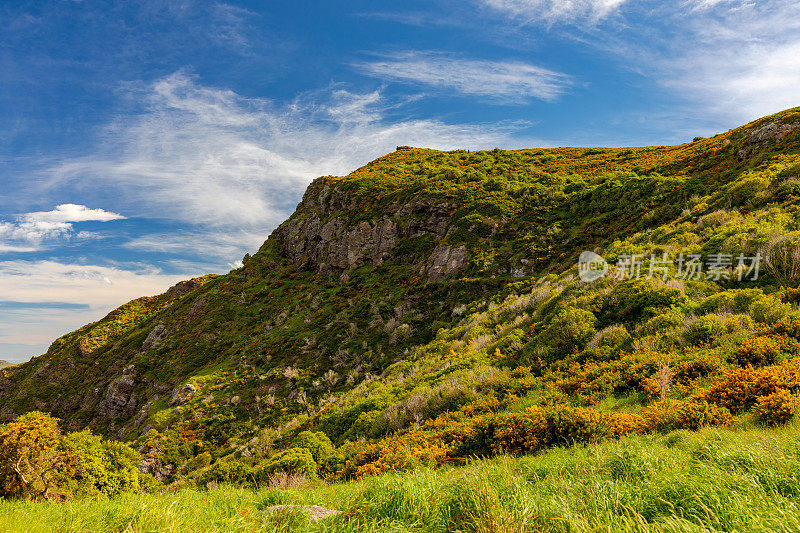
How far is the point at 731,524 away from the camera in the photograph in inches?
98.8

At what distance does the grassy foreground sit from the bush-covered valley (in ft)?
0.12

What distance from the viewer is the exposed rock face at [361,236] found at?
1150 inches

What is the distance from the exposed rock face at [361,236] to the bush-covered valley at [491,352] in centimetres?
25

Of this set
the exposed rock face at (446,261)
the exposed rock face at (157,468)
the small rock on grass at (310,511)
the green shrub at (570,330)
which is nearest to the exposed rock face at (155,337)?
the exposed rock face at (157,468)

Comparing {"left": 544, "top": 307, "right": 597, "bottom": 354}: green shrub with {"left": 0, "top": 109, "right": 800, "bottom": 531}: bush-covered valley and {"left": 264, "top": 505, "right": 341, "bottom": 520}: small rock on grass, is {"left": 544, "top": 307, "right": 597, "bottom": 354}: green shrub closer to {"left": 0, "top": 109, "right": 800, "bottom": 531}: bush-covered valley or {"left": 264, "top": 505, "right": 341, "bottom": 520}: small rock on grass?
{"left": 0, "top": 109, "right": 800, "bottom": 531}: bush-covered valley

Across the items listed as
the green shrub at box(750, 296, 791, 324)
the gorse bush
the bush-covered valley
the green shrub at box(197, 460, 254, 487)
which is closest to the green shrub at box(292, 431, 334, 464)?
the bush-covered valley

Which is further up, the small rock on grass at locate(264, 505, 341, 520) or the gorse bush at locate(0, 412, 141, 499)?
the small rock on grass at locate(264, 505, 341, 520)

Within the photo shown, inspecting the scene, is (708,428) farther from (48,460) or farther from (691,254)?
(48,460)

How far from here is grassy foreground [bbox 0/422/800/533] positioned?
2.67m

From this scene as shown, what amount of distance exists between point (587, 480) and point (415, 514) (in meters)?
1.99

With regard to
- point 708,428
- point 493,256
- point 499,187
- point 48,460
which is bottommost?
point 48,460

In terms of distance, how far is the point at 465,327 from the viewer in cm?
1955

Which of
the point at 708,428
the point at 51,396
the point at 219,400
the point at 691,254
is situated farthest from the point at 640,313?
the point at 51,396

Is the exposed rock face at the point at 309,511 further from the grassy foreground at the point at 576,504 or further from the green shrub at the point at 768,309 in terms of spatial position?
the green shrub at the point at 768,309
